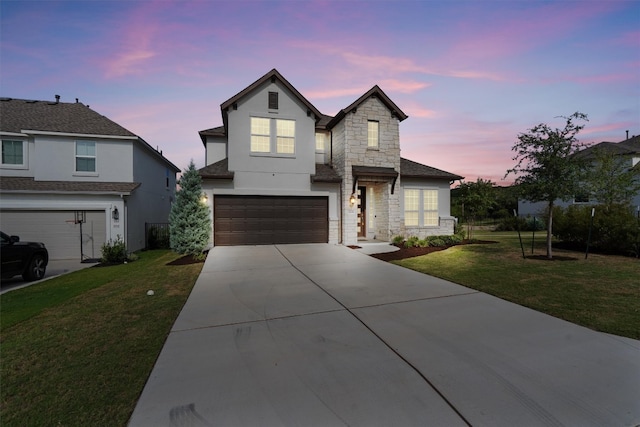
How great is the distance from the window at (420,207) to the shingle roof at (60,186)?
45.7ft

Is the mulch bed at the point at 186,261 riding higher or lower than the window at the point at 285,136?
lower

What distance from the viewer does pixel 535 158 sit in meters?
9.91

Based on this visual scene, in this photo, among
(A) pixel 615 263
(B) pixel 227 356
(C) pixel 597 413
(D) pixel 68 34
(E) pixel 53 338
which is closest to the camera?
(C) pixel 597 413

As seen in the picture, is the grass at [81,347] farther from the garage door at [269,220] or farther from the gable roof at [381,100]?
the gable roof at [381,100]

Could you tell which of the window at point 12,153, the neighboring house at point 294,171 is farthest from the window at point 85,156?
the neighboring house at point 294,171

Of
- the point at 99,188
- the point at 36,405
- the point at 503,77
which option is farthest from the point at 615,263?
the point at 99,188

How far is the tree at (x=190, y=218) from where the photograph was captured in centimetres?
1147

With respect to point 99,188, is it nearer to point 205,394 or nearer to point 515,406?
point 205,394

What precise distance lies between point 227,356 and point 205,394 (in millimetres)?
731

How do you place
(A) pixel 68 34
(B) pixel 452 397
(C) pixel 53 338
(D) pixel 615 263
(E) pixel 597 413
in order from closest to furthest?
(E) pixel 597 413 → (B) pixel 452 397 → (C) pixel 53 338 → (A) pixel 68 34 → (D) pixel 615 263

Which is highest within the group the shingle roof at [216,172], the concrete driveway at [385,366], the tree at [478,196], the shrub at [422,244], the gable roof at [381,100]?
the gable roof at [381,100]

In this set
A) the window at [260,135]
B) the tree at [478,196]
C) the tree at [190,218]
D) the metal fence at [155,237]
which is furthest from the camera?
the metal fence at [155,237]

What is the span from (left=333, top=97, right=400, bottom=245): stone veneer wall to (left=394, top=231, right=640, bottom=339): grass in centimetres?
364

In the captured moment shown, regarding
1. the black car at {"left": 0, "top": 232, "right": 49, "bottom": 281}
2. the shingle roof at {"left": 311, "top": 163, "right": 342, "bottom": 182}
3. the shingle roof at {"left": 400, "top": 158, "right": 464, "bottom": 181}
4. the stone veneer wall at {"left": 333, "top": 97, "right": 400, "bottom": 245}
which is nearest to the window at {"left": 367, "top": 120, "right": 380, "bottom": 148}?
the stone veneer wall at {"left": 333, "top": 97, "right": 400, "bottom": 245}
